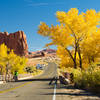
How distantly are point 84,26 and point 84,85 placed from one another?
630 inches

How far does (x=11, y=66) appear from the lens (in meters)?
54.6

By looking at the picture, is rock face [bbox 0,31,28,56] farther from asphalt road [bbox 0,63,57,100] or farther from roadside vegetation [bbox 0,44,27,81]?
asphalt road [bbox 0,63,57,100]

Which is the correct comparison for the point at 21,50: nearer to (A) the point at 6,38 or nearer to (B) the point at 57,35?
(A) the point at 6,38

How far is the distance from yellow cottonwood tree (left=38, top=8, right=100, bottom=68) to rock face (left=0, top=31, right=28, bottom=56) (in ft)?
335

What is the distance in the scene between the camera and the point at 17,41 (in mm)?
135875

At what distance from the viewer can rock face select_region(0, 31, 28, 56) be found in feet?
440

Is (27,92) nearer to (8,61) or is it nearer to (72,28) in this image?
(72,28)

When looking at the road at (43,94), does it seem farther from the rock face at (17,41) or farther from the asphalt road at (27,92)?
the rock face at (17,41)

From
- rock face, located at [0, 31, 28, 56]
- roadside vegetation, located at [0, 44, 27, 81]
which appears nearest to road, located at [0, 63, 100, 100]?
roadside vegetation, located at [0, 44, 27, 81]

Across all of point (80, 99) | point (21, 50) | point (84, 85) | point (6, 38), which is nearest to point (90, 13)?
point (84, 85)

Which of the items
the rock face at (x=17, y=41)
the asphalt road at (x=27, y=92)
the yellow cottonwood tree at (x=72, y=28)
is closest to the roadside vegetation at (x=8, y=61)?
the yellow cottonwood tree at (x=72, y=28)

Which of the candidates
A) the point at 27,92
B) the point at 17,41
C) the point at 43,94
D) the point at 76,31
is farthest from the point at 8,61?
the point at 17,41

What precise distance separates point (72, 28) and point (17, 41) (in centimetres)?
10927

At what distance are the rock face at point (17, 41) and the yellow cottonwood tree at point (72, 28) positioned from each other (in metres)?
102
